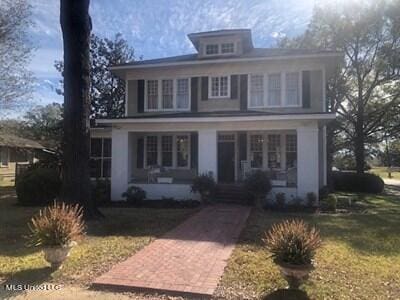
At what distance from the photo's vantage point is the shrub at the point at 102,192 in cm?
1588

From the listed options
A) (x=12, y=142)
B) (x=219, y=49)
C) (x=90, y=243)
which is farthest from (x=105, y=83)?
(x=90, y=243)

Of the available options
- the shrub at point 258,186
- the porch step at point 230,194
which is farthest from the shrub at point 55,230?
the porch step at point 230,194

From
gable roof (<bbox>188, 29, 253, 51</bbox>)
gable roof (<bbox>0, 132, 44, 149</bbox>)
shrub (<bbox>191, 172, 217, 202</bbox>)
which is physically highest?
gable roof (<bbox>188, 29, 253, 51</bbox>)

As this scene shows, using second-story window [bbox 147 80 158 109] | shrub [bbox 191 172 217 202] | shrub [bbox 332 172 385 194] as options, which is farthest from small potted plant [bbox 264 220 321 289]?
shrub [bbox 332 172 385 194]

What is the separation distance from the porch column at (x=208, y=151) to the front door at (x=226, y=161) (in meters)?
2.61

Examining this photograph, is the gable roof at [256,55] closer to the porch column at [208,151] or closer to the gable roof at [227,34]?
the gable roof at [227,34]

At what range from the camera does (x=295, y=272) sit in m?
5.48

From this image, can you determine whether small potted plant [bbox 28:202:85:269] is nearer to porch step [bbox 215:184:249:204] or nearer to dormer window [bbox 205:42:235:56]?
porch step [bbox 215:184:249:204]

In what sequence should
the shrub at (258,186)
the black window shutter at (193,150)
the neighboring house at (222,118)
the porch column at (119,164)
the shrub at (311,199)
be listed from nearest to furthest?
1. the shrub at (258,186)
2. the shrub at (311,199)
3. the neighboring house at (222,118)
4. the porch column at (119,164)
5. the black window shutter at (193,150)

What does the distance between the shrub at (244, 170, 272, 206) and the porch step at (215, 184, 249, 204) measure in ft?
2.30

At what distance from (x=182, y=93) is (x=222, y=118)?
430cm

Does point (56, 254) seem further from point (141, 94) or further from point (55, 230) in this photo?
point (141, 94)

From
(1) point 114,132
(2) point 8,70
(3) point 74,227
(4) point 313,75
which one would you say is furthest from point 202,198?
(2) point 8,70

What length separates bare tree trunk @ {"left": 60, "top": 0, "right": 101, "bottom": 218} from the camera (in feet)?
37.8
